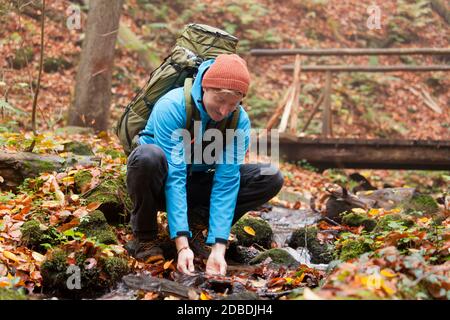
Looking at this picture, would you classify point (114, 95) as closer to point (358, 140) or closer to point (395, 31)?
point (358, 140)

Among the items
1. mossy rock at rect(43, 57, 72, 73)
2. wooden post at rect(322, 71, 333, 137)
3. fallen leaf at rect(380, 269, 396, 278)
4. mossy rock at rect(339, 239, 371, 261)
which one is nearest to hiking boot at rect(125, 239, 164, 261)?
mossy rock at rect(339, 239, 371, 261)

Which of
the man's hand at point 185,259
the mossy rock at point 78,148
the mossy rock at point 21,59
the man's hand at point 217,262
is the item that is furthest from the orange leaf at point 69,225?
the mossy rock at point 21,59

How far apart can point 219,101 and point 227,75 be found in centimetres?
17

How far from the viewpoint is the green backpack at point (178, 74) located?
4.17m

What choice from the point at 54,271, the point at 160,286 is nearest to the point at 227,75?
the point at 160,286

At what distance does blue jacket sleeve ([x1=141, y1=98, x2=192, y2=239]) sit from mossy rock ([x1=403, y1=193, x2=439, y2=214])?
10.4 feet

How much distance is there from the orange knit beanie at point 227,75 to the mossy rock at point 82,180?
184 cm

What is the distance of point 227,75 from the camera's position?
363 cm

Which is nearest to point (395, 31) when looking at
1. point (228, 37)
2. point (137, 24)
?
point (137, 24)

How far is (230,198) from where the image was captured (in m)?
4.02

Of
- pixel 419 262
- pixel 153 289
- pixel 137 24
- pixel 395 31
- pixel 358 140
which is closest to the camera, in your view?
pixel 419 262

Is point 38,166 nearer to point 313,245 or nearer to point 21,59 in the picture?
point 313,245
